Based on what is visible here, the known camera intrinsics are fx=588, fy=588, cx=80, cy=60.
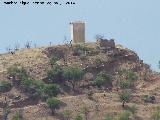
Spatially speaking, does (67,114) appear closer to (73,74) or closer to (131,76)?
(73,74)

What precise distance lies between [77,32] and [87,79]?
816 centimetres

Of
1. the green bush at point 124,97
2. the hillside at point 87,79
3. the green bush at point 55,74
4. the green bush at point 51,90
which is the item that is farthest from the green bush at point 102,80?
the green bush at point 51,90

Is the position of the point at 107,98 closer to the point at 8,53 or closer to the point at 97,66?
the point at 97,66

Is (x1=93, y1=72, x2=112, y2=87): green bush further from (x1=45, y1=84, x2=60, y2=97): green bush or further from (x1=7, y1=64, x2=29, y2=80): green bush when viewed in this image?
(x1=7, y1=64, x2=29, y2=80): green bush

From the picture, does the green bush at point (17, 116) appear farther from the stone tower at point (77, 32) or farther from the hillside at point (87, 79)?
the stone tower at point (77, 32)

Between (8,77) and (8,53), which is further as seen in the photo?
(8,53)

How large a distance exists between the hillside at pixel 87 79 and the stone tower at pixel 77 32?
1.85 m

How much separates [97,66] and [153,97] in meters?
8.24

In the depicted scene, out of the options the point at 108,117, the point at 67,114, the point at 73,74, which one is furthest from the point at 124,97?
the point at 67,114

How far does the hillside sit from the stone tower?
1.85 meters

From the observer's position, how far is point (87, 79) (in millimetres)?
67562

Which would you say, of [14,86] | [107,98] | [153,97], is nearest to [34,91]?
[14,86]

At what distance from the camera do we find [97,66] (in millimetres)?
68875

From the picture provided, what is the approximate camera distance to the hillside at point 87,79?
60719 mm
